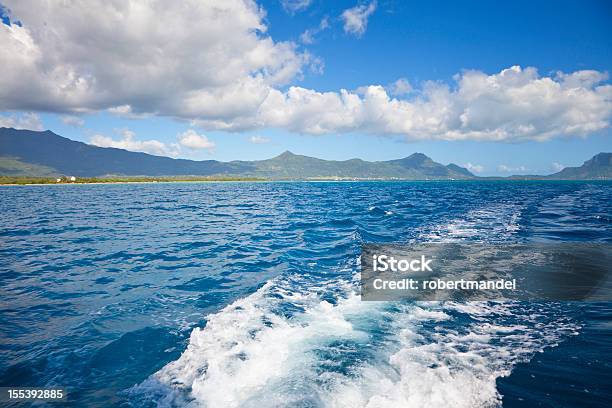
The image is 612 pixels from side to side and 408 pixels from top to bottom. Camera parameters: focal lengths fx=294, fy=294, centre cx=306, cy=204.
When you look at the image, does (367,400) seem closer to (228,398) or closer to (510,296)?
(228,398)

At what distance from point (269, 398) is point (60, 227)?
28936 millimetres

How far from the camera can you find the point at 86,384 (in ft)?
19.0

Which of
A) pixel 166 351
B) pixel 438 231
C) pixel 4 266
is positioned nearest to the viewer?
pixel 166 351

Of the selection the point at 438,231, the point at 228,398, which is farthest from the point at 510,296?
the point at 438,231

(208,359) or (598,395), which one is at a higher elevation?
(598,395)

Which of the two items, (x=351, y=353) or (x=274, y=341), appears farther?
(x=274, y=341)

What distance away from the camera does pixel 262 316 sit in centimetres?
859

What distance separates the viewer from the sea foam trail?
17.3 feet

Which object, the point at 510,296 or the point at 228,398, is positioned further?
the point at 510,296

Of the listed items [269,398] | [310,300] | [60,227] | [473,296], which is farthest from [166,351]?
[60,227]

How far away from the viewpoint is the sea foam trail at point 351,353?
527 centimetres

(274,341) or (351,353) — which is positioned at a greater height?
(351,353)

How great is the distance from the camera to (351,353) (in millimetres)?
6547

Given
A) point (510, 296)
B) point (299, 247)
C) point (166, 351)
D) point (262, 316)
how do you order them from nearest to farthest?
point (166, 351), point (262, 316), point (510, 296), point (299, 247)
